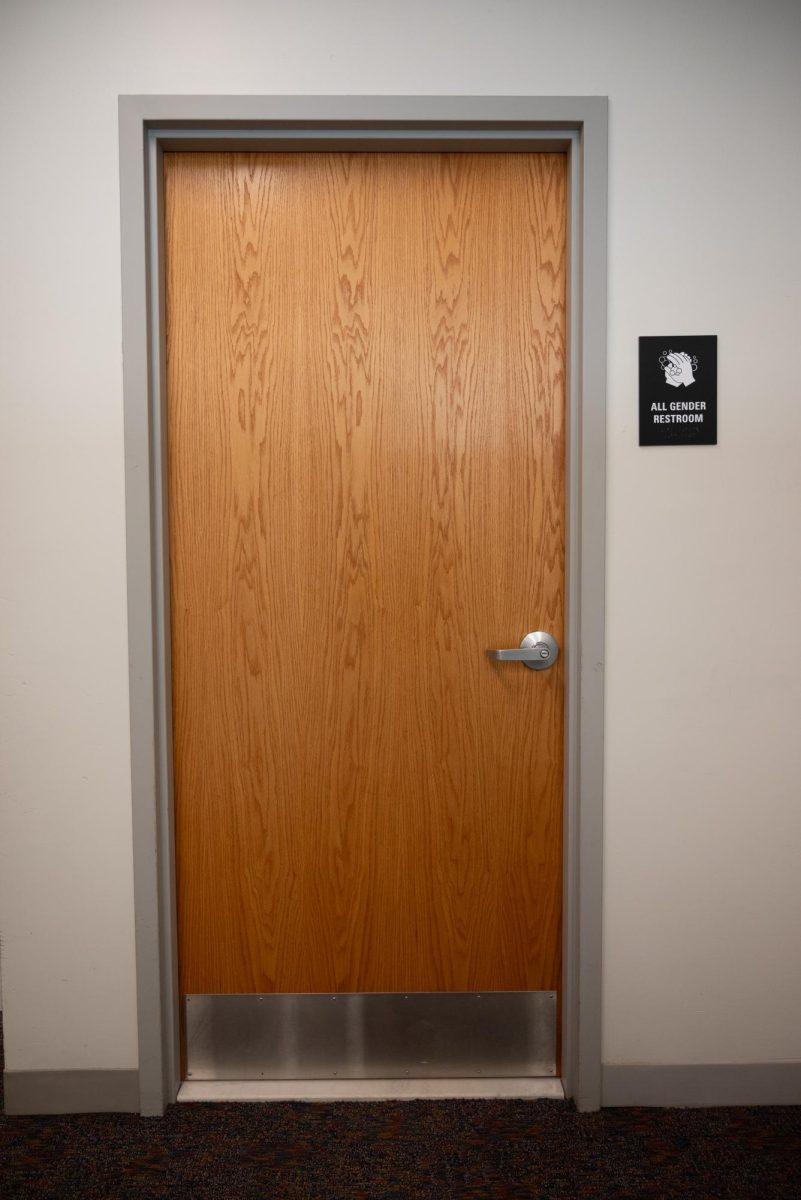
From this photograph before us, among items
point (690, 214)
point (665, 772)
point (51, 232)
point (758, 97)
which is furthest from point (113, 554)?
point (758, 97)

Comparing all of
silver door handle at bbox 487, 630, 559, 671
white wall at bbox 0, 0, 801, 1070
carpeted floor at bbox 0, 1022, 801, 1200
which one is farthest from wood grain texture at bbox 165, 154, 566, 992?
carpeted floor at bbox 0, 1022, 801, 1200

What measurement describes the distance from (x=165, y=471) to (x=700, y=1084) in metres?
1.74

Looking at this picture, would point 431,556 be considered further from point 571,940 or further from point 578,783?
point 571,940

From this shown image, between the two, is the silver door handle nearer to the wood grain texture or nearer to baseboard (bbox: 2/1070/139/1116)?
the wood grain texture

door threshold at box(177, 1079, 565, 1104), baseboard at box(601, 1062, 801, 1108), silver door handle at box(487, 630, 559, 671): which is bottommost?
door threshold at box(177, 1079, 565, 1104)

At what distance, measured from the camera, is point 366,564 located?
5.46 ft

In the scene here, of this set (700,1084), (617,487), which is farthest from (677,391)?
(700,1084)

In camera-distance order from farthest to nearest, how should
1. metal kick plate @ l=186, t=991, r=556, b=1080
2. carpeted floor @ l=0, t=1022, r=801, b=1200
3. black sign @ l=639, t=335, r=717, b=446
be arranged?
1. metal kick plate @ l=186, t=991, r=556, b=1080
2. black sign @ l=639, t=335, r=717, b=446
3. carpeted floor @ l=0, t=1022, r=801, b=1200

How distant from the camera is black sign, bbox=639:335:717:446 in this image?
1564 mm

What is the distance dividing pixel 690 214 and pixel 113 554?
4.49 feet

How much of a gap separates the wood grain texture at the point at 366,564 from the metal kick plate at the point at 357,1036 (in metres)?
0.04

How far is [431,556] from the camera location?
65.6 inches

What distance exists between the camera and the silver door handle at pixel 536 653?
1.65 m

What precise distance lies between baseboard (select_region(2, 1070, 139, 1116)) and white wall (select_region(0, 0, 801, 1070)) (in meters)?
0.03
